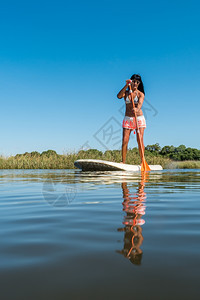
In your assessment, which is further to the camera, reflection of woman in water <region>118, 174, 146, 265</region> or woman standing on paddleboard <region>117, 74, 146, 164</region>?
woman standing on paddleboard <region>117, 74, 146, 164</region>

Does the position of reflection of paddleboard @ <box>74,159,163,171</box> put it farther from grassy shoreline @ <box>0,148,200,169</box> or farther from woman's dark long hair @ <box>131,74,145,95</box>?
grassy shoreline @ <box>0,148,200,169</box>

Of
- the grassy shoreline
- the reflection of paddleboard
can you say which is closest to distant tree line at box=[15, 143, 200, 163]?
the grassy shoreline

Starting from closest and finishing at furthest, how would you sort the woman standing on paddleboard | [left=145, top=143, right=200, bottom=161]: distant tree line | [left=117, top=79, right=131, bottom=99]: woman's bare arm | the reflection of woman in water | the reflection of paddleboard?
the reflection of woman in water < [left=117, top=79, right=131, bottom=99]: woman's bare arm < the reflection of paddleboard < the woman standing on paddleboard < [left=145, top=143, right=200, bottom=161]: distant tree line

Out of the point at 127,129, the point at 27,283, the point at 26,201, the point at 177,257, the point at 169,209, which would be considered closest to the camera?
the point at 27,283

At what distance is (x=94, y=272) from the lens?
3.26 ft

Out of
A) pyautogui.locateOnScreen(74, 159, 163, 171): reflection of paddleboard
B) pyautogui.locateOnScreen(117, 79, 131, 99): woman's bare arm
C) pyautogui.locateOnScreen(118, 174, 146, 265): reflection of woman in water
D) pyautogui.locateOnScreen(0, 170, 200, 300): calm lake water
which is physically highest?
pyautogui.locateOnScreen(117, 79, 131, 99): woman's bare arm

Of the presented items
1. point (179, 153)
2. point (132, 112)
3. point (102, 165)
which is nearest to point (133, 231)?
point (102, 165)

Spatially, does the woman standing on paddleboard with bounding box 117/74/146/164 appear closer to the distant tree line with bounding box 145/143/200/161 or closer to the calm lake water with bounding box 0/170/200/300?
the calm lake water with bounding box 0/170/200/300

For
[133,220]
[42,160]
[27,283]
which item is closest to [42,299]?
[27,283]

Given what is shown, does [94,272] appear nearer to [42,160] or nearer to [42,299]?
[42,299]

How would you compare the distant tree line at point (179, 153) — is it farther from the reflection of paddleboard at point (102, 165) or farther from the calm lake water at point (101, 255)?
the calm lake water at point (101, 255)

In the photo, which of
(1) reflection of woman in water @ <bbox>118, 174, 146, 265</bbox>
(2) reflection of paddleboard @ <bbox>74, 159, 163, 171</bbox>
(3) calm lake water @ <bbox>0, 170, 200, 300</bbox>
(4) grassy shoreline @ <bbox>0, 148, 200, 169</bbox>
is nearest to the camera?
(3) calm lake water @ <bbox>0, 170, 200, 300</bbox>

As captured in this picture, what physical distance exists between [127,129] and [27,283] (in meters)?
9.55

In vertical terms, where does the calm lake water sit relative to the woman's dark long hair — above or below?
below
